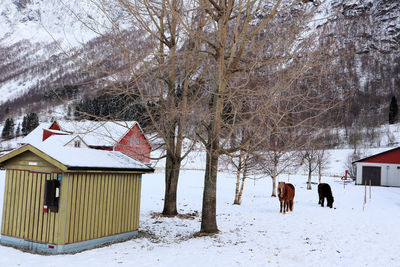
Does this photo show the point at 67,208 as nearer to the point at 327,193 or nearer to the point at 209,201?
the point at 209,201

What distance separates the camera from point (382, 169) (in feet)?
111

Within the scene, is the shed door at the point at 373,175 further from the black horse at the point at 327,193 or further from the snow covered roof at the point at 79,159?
the snow covered roof at the point at 79,159

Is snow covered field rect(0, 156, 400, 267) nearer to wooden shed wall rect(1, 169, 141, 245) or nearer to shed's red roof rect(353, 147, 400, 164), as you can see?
wooden shed wall rect(1, 169, 141, 245)

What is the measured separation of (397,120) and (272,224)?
278 feet

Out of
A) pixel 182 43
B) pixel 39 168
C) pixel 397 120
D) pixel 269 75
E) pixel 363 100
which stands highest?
pixel 363 100

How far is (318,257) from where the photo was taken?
7.85 metres

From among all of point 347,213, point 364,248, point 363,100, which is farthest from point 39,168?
point 363,100

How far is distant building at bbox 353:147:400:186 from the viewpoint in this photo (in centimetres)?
3331

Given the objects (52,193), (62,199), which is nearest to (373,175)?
(62,199)

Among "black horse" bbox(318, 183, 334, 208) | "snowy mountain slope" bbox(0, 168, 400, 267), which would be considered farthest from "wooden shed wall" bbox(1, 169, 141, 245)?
"black horse" bbox(318, 183, 334, 208)

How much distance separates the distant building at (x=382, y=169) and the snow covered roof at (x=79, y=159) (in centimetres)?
3024

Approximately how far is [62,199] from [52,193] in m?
0.27

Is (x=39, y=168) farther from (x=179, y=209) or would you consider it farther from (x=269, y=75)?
(x=179, y=209)

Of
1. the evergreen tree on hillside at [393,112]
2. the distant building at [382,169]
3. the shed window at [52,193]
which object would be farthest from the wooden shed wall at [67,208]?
the evergreen tree on hillside at [393,112]
